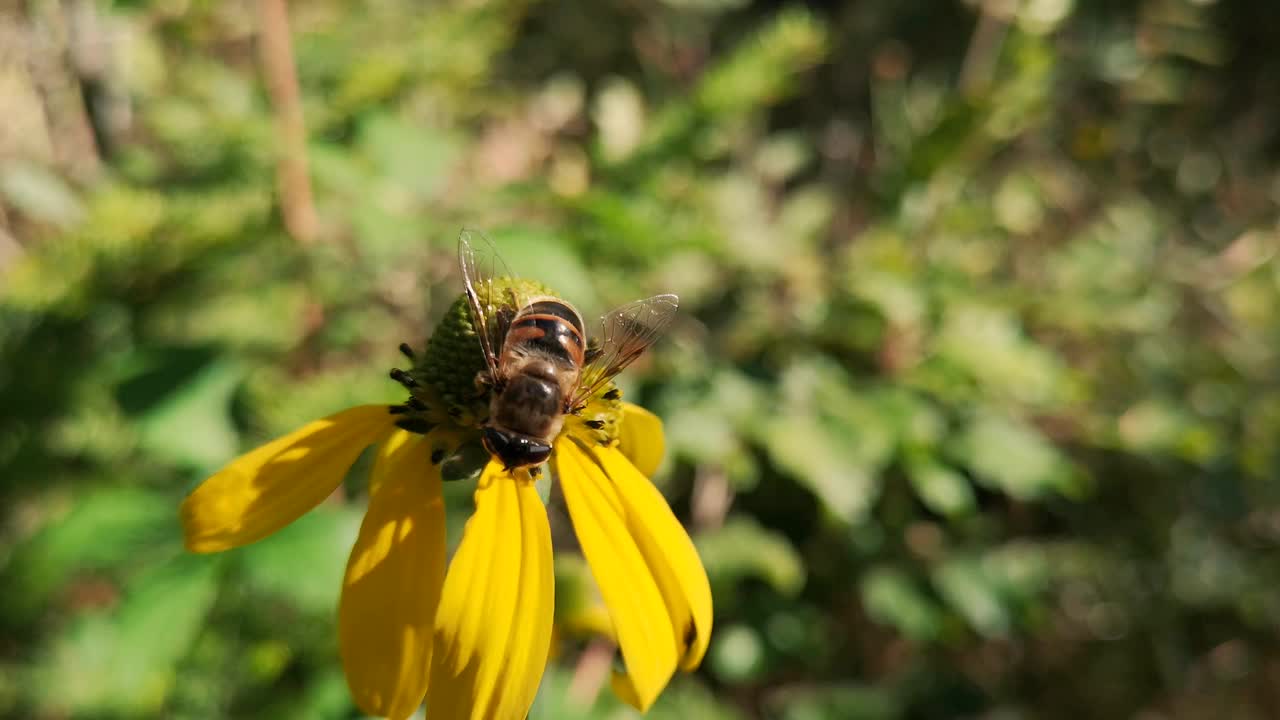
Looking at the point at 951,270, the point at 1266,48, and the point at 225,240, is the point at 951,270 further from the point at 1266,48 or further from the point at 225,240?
the point at 1266,48

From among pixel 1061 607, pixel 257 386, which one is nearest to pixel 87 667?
pixel 257 386

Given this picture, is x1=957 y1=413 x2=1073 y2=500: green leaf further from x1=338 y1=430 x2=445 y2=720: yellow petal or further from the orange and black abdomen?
x1=338 y1=430 x2=445 y2=720: yellow petal

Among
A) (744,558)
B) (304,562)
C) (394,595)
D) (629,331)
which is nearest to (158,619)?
(304,562)

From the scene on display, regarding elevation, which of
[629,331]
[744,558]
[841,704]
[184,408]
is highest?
[629,331]

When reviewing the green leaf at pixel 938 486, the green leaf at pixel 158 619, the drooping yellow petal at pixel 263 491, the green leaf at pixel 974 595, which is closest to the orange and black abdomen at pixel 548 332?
the drooping yellow petal at pixel 263 491

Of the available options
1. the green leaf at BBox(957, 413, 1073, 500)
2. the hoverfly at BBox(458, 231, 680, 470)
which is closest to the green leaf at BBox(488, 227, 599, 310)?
the hoverfly at BBox(458, 231, 680, 470)

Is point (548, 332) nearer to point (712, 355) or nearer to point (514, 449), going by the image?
point (514, 449)
